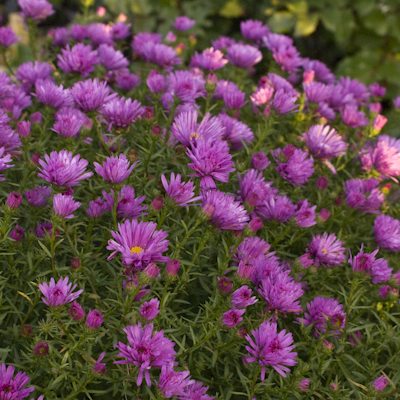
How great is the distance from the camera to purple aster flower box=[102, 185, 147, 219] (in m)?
1.35

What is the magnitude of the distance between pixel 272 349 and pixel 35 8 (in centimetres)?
212

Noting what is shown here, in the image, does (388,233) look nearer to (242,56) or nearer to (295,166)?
(295,166)

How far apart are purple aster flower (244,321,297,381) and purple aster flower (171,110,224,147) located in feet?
2.00

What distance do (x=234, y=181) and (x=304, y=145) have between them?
453 millimetres

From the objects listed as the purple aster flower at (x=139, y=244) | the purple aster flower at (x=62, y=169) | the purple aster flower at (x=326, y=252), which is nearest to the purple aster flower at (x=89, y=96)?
the purple aster flower at (x=62, y=169)

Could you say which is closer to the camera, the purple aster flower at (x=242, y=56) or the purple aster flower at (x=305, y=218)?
the purple aster flower at (x=305, y=218)

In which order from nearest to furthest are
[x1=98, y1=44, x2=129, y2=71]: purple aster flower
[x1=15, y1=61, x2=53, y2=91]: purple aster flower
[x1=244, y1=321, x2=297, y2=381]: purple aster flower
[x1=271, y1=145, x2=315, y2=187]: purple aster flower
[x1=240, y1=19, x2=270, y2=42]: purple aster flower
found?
[x1=244, y1=321, x2=297, y2=381]: purple aster flower < [x1=271, y1=145, x2=315, y2=187]: purple aster flower < [x1=15, y1=61, x2=53, y2=91]: purple aster flower < [x1=98, y1=44, x2=129, y2=71]: purple aster flower < [x1=240, y1=19, x2=270, y2=42]: purple aster flower

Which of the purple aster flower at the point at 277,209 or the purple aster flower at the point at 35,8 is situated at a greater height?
the purple aster flower at the point at 35,8

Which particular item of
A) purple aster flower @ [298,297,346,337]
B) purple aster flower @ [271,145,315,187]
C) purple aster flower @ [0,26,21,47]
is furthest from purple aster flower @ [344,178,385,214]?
purple aster flower @ [0,26,21,47]

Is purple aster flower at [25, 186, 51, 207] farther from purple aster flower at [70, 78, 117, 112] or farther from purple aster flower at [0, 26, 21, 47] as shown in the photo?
purple aster flower at [0, 26, 21, 47]

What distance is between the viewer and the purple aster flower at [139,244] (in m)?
1.08

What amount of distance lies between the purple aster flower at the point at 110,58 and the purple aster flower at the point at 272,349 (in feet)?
4.76

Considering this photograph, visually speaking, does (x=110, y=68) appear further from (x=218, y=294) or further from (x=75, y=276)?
(x=218, y=294)

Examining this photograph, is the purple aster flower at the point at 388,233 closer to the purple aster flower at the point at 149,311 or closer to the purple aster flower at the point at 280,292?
the purple aster flower at the point at 280,292
